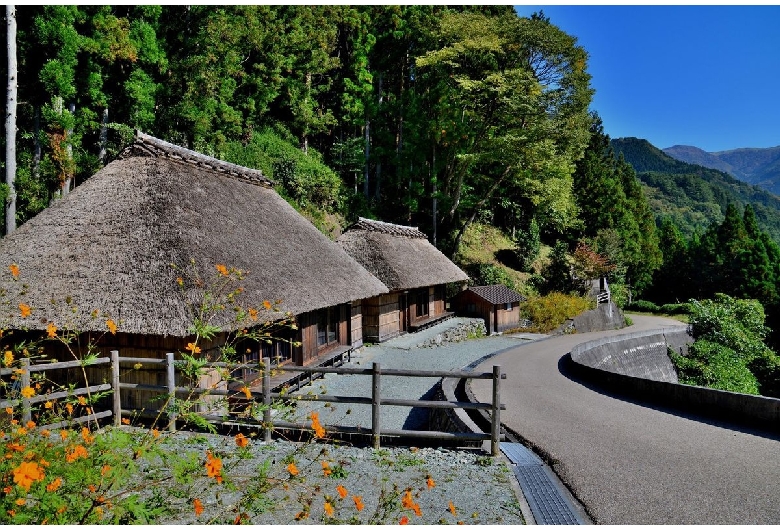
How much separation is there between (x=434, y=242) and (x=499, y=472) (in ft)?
74.3

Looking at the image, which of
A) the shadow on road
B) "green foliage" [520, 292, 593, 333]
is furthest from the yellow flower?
"green foliage" [520, 292, 593, 333]

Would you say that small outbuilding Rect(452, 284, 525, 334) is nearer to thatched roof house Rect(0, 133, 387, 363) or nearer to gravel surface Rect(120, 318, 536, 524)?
thatched roof house Rect(0, 133, 387, 363)

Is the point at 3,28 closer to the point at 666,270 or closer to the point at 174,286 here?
the point at 174,286

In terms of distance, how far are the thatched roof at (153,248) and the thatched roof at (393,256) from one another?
5.50 meters

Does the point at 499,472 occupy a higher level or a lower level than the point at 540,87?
lower

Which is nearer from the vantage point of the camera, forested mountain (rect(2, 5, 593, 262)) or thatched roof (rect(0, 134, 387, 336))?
thatched roof (rect(0, 134, 387, 336))

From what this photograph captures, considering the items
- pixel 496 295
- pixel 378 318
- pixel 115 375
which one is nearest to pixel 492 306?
pixel 496 295

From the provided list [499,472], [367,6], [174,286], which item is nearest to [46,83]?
[174,286]

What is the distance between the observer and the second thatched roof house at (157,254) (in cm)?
734

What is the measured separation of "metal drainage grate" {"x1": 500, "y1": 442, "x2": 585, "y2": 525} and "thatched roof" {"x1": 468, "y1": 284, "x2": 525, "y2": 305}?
16.3 m

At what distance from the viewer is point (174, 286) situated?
24.3 feet

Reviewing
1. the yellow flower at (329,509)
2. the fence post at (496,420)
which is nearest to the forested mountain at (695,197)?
the fence post at (496,420)

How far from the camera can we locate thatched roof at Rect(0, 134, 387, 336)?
7359 millimetres

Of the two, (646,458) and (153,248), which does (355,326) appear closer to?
(153,248)
